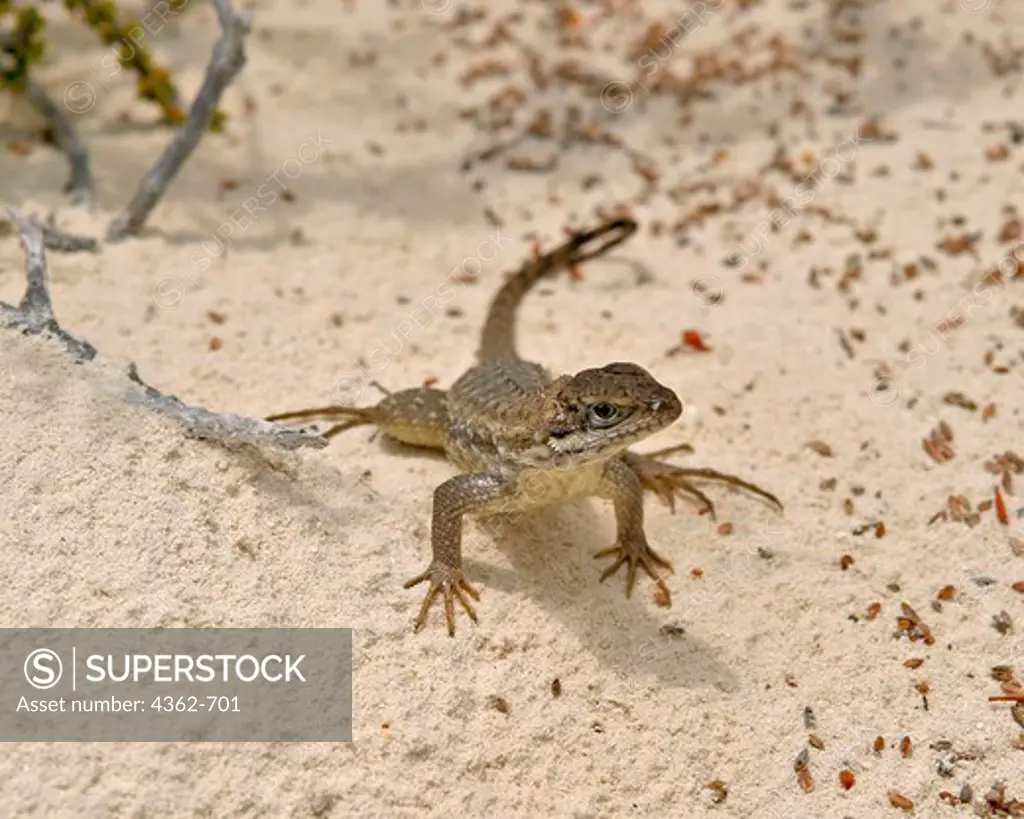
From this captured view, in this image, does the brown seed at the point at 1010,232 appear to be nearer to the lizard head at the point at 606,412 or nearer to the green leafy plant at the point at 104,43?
the lizard head at the point at 606,412

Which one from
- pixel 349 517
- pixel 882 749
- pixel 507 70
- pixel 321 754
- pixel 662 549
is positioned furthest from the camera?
pixel 507 70

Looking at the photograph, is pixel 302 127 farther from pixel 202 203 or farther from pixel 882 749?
pixel 882 749

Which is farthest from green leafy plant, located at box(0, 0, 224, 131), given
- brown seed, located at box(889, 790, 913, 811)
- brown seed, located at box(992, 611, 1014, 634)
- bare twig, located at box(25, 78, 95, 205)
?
brown seed, located at box(889, 790, 913, 811)

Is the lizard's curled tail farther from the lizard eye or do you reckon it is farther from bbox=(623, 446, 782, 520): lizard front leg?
the lizard eye

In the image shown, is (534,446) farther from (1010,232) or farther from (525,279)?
(1010,232)

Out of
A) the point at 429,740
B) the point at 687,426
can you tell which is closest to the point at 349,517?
the point at 429,740

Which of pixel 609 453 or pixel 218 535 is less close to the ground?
pixel 609 453

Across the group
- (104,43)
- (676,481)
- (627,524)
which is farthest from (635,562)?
(104,43)
